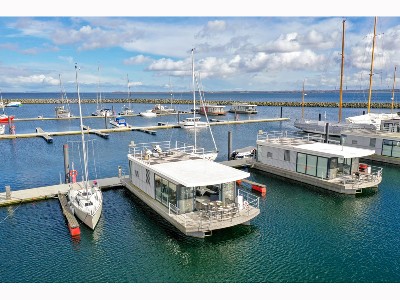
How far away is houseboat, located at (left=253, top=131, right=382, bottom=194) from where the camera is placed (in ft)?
122

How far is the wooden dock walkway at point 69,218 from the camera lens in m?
27.4

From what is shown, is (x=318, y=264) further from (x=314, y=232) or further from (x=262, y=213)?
(x=262, y=213)

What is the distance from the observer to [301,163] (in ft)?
138

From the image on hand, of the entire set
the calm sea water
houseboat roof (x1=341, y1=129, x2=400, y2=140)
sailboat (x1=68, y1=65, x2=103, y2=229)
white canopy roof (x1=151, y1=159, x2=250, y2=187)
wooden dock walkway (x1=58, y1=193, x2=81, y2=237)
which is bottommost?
the calm sea water

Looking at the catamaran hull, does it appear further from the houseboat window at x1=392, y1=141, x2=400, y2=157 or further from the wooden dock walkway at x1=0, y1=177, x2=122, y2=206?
the houseboat window at x1=392, y1=141, x2=400, y2=157

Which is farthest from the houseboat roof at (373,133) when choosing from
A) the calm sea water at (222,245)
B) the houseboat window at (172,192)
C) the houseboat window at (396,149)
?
the houseboat window at (172,192)

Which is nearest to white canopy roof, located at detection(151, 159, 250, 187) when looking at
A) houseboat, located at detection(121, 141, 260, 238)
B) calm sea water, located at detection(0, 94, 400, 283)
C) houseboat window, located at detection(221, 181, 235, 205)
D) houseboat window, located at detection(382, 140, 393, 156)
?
houseboat, located at detection(121, 141, 260, 238)

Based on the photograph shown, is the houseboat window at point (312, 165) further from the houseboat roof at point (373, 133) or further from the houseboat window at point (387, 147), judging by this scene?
the houseboat roof at point (373, 133)

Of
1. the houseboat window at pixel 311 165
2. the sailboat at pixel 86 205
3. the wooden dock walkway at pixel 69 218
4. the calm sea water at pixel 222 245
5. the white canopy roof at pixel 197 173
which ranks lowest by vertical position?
the calm sea water at pixel 222 245

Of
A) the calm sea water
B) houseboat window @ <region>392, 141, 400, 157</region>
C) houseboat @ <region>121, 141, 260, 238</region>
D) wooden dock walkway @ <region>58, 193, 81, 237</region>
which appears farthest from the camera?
houseboat window @ <region>392, 141, 400, 157</region>

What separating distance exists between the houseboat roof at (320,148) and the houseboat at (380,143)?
24.4 ft

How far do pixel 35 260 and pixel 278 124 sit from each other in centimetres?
10019

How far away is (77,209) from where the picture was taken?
30.3 metres

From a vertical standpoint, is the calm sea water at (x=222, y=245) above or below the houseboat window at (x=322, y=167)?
below
